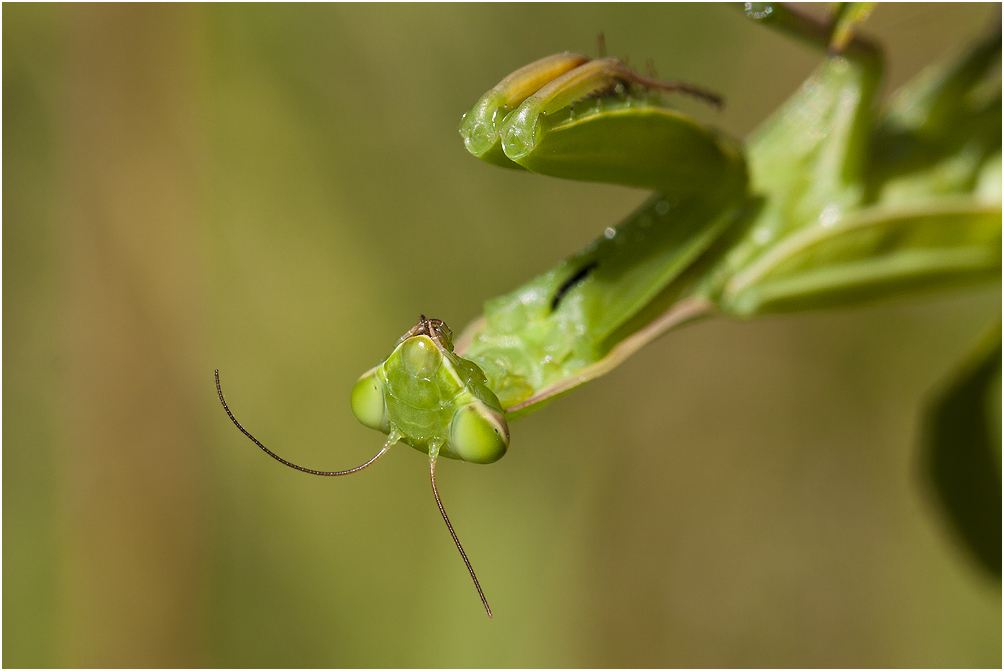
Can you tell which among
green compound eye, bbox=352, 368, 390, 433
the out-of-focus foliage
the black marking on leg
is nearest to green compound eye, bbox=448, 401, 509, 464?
green compound eye, bbox=352, 368, 390, 433

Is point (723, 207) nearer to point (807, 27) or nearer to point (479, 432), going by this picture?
point (807, 27)

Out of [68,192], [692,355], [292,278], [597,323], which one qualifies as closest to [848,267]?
[597,323]

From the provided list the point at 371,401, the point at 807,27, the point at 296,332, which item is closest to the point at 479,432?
the point at 371,401

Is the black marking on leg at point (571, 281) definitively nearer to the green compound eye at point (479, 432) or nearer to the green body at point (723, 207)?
the green body at point (723, 207)

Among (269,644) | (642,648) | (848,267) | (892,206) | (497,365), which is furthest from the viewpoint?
(642,648)

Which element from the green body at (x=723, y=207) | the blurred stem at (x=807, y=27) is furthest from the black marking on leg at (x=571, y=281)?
the blurred stem at (x=807, y=27)

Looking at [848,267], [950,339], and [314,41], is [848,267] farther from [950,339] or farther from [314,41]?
[314,41]
